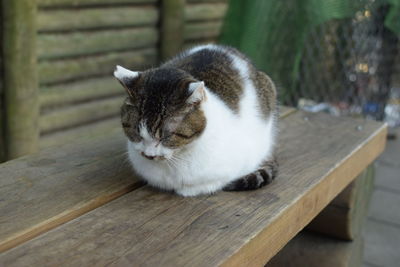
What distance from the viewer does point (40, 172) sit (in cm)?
156

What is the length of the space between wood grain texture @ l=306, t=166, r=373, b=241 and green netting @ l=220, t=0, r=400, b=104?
1.02 meters

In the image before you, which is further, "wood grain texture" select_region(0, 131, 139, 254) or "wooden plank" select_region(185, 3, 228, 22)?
"wooden plank" select_region(185, 3, 228, 22)

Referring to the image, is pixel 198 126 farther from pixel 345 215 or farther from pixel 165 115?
pixel 345 215

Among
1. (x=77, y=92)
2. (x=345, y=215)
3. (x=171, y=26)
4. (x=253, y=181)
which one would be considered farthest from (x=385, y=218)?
(x=77, y=92)

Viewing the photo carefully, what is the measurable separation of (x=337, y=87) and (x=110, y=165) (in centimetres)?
211

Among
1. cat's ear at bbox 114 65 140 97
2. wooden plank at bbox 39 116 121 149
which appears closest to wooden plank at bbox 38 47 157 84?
wooden plank at bbox 39 116 121 149

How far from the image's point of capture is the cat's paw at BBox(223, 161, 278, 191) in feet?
4.98

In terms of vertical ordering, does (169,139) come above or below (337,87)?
above

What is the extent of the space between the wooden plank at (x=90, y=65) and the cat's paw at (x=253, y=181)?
1855mm

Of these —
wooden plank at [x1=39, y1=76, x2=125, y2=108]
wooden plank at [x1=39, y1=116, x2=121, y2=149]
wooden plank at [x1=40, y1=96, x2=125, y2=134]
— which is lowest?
wooden plank at [x1=39, y1=116, x2=121, y2=149]

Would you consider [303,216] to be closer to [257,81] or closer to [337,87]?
[257,81]

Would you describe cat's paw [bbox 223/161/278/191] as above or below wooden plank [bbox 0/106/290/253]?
above

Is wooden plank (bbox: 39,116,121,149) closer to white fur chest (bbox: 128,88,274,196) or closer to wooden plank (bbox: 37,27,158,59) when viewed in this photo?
wooden plank (bbox: 37,27,158,59)

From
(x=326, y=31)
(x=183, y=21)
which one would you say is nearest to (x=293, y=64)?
(x=326, y=31)
